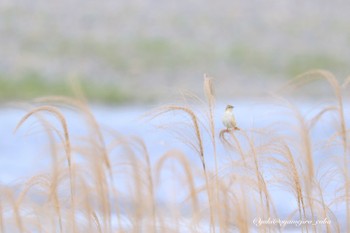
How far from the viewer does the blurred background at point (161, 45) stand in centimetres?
1481

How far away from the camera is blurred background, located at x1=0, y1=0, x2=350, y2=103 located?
48.6ft

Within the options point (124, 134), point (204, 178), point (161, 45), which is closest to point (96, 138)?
point (204, 178)

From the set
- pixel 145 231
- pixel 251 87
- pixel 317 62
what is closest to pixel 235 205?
pixel 145 231

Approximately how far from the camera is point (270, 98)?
3230 millimetres

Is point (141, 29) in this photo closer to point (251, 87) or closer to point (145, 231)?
point (251, 87)

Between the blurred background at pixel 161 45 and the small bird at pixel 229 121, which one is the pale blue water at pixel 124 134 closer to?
the blurred background at pixel 161 45

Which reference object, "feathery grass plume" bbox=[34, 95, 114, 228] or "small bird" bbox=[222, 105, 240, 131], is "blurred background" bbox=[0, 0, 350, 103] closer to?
"feathery grass plume" bbox=[34, 95, 114, 228]

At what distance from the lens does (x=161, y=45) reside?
1630 cm

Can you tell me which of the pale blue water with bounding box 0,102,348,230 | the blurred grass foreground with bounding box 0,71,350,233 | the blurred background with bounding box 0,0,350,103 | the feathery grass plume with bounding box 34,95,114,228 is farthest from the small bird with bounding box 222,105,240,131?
the blurred background with bounding box 0,0,350,103

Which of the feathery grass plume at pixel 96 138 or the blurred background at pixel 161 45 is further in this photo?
the blurred background at pixel 161 45

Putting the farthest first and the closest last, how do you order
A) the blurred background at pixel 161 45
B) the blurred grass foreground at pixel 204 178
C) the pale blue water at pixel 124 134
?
the blurred background at pixel 161 45 → the pale blue water at pixel 124 134 → the blurred grass foreground at pixel 204 178

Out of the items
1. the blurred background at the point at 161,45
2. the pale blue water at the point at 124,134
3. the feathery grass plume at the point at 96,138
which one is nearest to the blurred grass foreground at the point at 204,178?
the feathery grass plume at the point at 96,138

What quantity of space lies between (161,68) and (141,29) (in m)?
1.53

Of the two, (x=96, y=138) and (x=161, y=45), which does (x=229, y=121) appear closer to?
(x=96, y=138)
